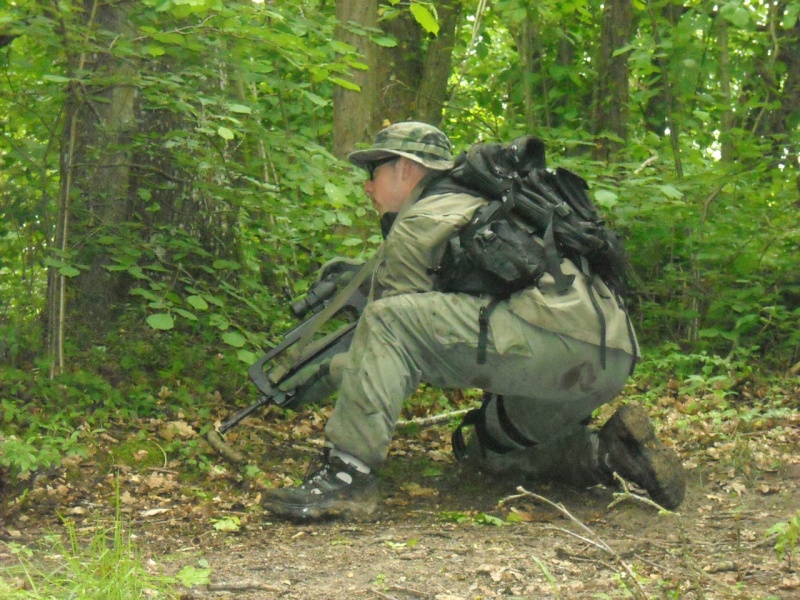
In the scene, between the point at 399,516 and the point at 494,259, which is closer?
the point at 494,259

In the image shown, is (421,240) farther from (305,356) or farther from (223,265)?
(223,265)

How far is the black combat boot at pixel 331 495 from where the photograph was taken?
4.04m

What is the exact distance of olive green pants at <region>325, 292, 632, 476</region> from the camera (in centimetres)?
400

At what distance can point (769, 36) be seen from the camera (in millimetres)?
8172

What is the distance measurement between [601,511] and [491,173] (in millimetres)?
1654

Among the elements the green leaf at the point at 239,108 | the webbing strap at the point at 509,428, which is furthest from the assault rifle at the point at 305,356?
the green leaf at the point at 239,108

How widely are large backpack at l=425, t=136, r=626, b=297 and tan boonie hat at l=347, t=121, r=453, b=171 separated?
0.14 meters

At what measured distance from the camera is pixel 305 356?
477cm

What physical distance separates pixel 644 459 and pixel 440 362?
102 cm

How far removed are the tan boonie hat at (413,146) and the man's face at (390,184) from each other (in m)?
0.06

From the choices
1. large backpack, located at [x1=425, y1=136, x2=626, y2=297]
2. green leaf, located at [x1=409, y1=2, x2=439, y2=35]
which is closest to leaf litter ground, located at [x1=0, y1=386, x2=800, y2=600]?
large backpack, located at [x1=425, y1=136, x2=626, y2=297]

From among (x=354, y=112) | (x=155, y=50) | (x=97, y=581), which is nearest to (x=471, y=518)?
(x=97, y=581)

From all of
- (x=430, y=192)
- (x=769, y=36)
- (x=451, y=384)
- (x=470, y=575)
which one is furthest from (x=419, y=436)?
(x=769, y=36)

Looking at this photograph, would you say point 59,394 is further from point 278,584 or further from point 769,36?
point 769,36
